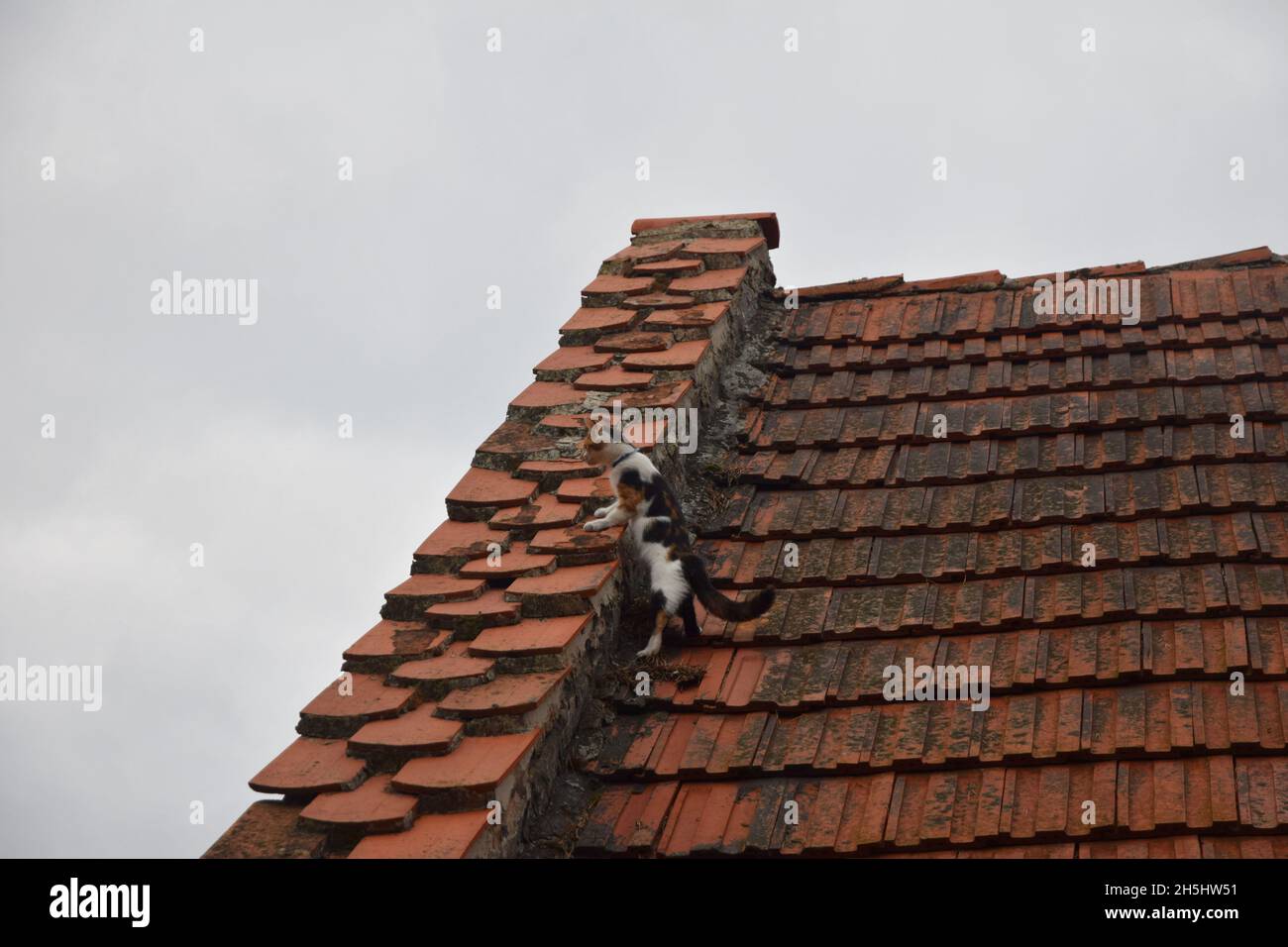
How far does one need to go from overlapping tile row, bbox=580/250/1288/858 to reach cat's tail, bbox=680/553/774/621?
92 mm

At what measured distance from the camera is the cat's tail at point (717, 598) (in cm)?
458

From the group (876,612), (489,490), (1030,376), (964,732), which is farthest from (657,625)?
(1030,376)

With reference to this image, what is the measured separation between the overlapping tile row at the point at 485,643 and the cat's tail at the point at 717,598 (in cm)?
26

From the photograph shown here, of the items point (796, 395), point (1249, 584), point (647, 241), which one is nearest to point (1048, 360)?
point (796, 395)

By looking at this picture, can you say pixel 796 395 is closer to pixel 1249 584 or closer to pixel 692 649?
pixel 692 649

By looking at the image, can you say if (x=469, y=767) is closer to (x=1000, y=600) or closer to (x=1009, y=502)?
(x=1000, y=600)

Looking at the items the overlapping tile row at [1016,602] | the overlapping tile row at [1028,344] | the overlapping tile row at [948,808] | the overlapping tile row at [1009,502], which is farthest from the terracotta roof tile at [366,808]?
the overlapping tile row at [1028,344]

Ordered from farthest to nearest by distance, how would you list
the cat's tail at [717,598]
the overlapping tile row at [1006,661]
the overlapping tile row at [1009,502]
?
the overlapping tile row at [1009,502] < the cat's tail at [717,598] < the overlapping tile row at [1006,661]

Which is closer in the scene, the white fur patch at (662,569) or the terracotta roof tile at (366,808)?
the terracotta roof tile at (366,808)

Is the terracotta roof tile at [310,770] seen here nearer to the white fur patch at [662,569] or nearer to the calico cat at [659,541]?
the calico cat at [659,541]

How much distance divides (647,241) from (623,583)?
2678mm

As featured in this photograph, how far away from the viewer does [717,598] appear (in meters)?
4.63

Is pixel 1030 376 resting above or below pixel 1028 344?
below

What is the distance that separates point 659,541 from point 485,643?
0.78 metres
